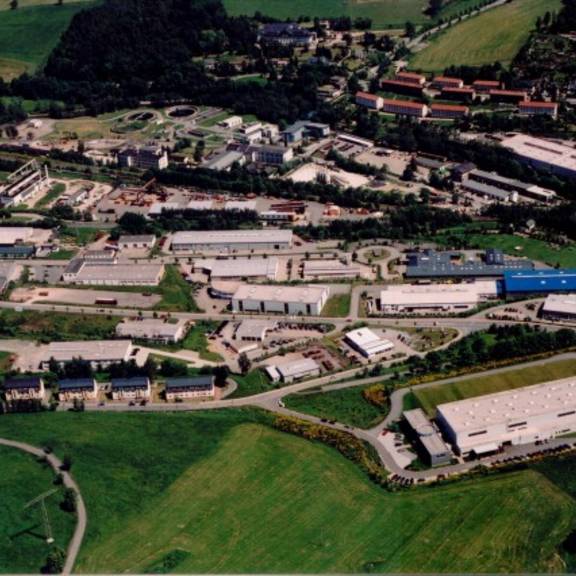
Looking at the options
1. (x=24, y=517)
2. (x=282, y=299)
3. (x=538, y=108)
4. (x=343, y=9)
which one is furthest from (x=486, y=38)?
(x=24, y=517)

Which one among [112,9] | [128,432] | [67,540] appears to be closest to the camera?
[67,540]

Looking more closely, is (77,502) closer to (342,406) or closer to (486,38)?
(342,406)

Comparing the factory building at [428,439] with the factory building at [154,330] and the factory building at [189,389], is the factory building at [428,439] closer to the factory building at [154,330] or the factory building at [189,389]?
the factory building at [189,389]

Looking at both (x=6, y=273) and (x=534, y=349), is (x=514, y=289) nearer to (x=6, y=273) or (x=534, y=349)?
(x=534, y=349)

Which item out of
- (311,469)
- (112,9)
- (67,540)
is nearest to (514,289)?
(311,469)

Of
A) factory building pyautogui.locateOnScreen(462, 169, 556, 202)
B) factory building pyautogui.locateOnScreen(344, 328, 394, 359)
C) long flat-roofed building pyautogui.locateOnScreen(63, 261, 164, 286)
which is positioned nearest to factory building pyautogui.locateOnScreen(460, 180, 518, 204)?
factory building pyautogui.locateOnScreen(462, 169, 556, 202)
